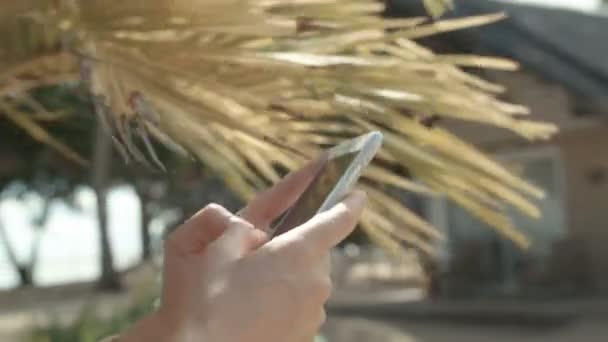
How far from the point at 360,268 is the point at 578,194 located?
516 centimetres

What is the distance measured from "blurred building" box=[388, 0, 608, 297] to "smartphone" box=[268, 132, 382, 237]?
9.62 m

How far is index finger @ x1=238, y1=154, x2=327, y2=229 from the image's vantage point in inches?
53.7

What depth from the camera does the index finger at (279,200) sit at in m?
1.36

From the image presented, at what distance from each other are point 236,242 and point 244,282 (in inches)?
2.1

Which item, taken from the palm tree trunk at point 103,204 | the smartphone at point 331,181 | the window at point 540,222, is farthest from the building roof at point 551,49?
the smartphone at point 331,181

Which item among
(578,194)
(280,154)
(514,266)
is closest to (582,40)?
(578,194)

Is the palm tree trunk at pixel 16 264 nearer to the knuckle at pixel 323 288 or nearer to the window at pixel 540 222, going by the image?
the window at pixel 540 222

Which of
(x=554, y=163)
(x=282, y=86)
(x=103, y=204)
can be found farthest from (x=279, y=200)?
(x=554, y=163)

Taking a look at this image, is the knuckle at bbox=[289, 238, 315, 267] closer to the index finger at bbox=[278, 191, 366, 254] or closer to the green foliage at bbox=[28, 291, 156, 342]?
the index finger at bbox=[278, 191, 366, 254]

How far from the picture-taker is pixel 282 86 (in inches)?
79.7

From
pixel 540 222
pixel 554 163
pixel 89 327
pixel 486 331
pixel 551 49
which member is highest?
pixel 89 327

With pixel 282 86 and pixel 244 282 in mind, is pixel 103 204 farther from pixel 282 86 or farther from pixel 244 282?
pixel 244 282

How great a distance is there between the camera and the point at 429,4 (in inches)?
75.0

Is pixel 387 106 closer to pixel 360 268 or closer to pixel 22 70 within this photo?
pixel 22 70
